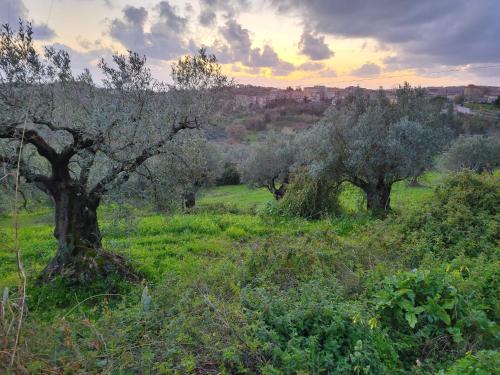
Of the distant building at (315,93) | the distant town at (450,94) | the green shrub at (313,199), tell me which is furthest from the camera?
the distant building at (315,93)

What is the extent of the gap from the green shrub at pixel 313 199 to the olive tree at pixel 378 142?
0.68 metres

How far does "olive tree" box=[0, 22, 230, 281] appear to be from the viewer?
777 cm

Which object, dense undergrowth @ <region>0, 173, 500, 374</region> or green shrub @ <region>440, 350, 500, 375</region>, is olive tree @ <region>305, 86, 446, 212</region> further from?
green shrub @ <region>440, 350, 500, 375</region>

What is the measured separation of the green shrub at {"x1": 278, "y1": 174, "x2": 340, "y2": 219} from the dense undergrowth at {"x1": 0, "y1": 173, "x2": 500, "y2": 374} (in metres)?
7.36

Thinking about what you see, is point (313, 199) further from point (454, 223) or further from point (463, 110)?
point (463, 110)

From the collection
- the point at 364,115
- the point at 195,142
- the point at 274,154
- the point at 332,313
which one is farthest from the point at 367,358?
the point at 274,154

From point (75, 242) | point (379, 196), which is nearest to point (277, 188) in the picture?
point (379, 196)

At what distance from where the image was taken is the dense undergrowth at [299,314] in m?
4.24

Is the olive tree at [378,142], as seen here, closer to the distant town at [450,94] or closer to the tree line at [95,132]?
the tree line at [95,132]

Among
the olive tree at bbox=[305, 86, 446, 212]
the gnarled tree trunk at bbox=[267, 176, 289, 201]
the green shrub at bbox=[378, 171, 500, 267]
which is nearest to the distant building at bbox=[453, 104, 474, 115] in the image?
the gnarled tree trunk at bbox=[267, 176, 289, 201]

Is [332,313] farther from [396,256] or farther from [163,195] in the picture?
[163,195]

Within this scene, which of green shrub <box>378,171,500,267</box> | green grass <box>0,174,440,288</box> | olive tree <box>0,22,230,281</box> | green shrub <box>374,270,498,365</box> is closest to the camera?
green shrub <box>374,270,498,365</box>

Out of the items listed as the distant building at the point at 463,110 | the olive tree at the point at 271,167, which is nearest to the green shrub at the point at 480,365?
the olive tree at the point at 271,167

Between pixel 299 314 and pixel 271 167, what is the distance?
26.0 metres
